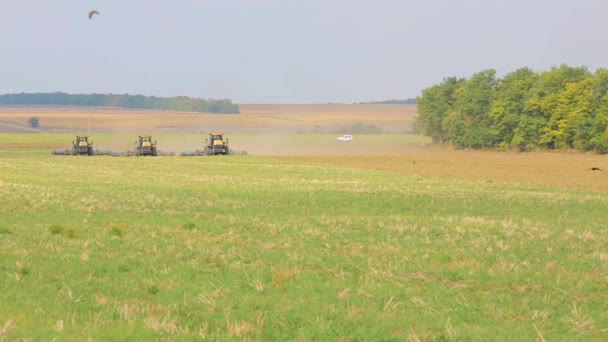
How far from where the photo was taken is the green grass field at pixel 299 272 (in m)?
12.3

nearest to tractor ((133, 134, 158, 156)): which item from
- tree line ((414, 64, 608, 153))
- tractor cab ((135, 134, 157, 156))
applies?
tractor cab ((135, 134, 157, 156))

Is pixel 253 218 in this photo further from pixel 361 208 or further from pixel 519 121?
pixel 519 121

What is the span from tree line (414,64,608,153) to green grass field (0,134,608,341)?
80.8 meters

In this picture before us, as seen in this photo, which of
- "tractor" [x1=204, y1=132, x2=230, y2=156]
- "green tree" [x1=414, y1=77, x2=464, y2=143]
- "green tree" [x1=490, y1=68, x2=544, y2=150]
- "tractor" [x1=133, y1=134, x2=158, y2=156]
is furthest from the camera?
"green tree" [x1=414, y1=77, x2=464, y2=143]

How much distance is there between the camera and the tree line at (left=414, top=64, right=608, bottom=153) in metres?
110

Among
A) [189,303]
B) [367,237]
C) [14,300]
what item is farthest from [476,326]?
[367,237]

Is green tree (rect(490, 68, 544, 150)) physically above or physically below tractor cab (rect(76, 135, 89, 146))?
above

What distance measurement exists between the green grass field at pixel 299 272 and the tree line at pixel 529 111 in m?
80.8

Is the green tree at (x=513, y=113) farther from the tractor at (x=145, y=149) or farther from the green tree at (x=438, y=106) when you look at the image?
the tractor at (x=145, y=149)

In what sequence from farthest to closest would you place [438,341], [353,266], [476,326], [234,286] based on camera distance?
1. [353,266]
2. [234,286]
3. [476,326]
4. [438,341]

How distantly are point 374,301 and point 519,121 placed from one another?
4326 inches

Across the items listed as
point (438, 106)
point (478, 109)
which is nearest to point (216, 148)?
point (478, 109)

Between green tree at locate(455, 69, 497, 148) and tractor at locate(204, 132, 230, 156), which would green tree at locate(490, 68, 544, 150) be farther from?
tractor at locate(204, 132, 230, 156)

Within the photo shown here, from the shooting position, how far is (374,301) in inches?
550
